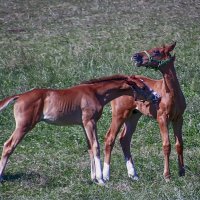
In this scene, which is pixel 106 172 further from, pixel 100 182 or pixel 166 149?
pixel 166 149

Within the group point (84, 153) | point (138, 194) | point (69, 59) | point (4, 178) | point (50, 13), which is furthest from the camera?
point (50, 13)

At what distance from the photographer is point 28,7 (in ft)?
94.9

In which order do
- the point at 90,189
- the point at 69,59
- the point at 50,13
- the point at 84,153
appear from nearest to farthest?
the point at 90,189, the point at 84,153, the point at 69,59, the point at 50,13

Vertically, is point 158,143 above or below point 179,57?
above

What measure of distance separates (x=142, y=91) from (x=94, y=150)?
1.19 meters

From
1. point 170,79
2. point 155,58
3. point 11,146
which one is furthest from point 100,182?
point 155,58

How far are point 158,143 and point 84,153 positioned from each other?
4.55ft

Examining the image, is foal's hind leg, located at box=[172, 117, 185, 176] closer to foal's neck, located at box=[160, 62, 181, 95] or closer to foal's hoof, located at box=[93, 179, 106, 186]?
foal's neck, located at box=[160, 62, 181, 95]

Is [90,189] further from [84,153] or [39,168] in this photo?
[84,153]

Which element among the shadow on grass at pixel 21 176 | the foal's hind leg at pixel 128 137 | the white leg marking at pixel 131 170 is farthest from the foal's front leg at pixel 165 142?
the shadow on grass at pixel 21 176

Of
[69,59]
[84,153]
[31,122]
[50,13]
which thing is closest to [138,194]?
[31,122]

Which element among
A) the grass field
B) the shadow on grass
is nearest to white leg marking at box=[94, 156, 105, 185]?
the grass field

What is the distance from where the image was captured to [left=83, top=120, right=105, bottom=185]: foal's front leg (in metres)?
12.0

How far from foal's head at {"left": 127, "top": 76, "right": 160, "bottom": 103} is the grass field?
1055 mm
